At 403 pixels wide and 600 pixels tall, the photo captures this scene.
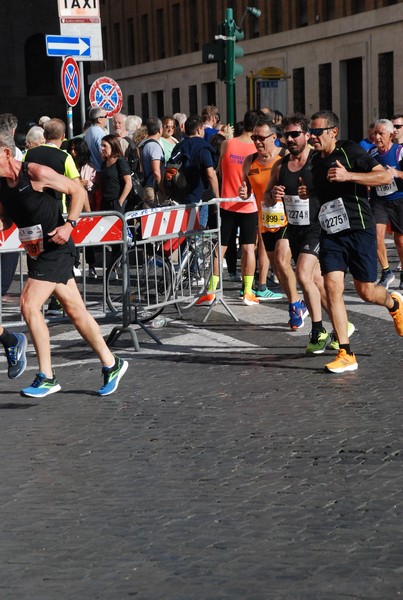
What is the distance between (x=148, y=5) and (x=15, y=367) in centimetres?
5803

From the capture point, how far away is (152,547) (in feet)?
17.3

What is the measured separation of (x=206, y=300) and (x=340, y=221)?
153 inches

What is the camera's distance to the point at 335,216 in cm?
962

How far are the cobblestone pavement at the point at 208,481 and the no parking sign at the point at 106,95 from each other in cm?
1474

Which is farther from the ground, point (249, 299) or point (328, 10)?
point (328, 10)

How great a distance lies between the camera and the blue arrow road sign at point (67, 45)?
21.0 m

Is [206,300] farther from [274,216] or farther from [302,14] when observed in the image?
[302,14]

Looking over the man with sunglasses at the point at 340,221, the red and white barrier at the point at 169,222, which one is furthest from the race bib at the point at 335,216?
the red and white barrier at the point at 169,222

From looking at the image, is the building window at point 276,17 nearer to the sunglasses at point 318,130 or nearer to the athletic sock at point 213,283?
the athletic sock at point 213,283

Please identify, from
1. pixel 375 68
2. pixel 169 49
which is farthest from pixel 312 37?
pixel 169 49

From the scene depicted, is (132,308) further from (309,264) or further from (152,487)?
(152,487)

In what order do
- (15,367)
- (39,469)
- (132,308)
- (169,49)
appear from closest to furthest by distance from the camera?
(39,469) → (15,367) → (132,308) → (169,49)

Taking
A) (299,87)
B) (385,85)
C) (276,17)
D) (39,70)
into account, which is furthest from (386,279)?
(39,70)

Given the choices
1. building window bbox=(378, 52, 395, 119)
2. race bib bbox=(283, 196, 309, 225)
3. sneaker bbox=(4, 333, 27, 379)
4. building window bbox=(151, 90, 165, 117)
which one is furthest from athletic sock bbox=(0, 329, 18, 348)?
building window bbox=(151, 90, 165, 117)
